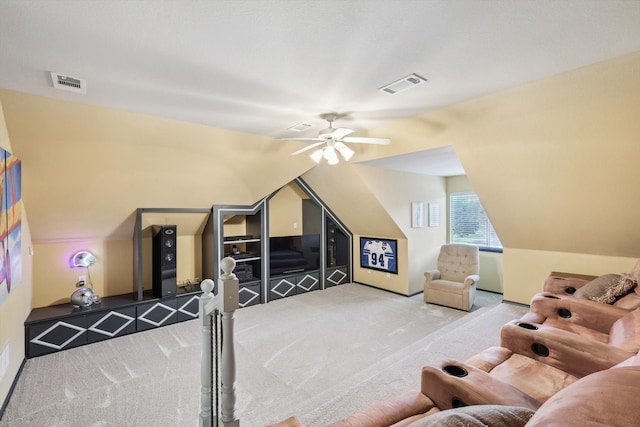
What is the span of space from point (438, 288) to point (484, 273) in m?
1.62

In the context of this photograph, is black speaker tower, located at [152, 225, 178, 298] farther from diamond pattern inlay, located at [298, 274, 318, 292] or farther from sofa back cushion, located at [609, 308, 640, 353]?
sofa back cushion, located at [609, 308, 640, 353]

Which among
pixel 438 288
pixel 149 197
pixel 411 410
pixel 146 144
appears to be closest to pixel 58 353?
pixel 149 197

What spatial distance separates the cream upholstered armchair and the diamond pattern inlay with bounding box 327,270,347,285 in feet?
6.34

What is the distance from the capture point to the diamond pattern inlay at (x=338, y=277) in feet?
21.0

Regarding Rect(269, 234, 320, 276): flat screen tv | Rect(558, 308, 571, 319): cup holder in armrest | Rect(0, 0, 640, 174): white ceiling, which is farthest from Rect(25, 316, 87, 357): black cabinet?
Rect(558, 308, 571, 319): cup holder in armrest

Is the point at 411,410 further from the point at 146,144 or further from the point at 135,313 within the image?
the point at 135,313

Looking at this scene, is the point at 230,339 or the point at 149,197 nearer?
the point at 230,339

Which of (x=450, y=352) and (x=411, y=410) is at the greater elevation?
(x=411, y=410)

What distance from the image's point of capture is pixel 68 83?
2365 mm

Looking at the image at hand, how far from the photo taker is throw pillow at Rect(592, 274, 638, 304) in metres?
2.91

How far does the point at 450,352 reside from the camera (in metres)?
3.27

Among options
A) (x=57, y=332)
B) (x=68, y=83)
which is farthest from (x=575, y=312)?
(x=57, y=332)

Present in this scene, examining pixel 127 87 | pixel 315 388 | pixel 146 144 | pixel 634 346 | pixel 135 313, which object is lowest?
pixel 315 388

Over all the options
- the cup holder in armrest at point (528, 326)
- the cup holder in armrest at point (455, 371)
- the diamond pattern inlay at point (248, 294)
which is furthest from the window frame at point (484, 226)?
the cup holder in armrest at point (455, 371)
